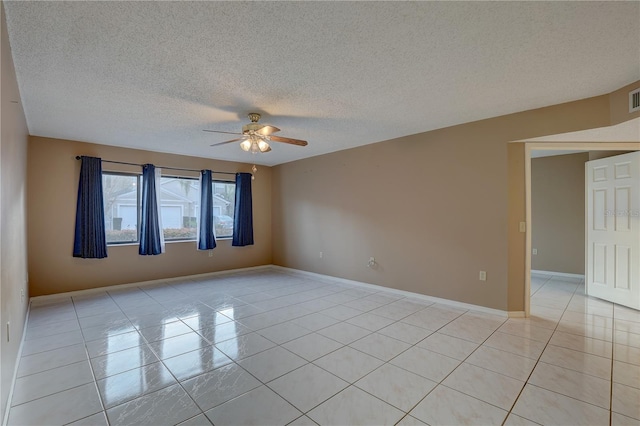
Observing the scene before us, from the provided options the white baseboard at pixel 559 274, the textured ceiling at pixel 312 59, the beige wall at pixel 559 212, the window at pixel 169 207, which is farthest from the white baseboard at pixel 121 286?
the beige wall at pixel 559 212

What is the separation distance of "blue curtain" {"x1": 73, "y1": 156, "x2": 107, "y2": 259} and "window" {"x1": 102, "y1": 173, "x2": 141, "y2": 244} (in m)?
0.27

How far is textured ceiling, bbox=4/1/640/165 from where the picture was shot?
1806 millimetres

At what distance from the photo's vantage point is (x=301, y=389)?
217 centimetres

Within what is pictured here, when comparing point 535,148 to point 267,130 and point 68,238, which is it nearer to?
point 267,130

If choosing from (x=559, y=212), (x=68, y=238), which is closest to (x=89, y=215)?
(x=68, y=238)

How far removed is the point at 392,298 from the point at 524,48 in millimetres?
3435

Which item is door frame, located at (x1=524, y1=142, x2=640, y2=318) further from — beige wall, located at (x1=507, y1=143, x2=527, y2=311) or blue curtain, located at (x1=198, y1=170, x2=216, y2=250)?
blue curtain, located at (x1=198, y1=170, x2=216, y2=250)

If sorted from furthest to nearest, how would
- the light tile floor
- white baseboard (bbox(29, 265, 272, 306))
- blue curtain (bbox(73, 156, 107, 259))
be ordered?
blue curtain (bbox(73, 156, 107, 259))
white baseboard (bbox(29, 265, 272, 306))
the light tile floor

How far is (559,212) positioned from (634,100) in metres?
3.86

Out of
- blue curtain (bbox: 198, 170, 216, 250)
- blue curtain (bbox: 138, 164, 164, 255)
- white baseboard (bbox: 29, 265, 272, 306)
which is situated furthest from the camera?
blue curtain (bbox: 198, 170, 216, 250)

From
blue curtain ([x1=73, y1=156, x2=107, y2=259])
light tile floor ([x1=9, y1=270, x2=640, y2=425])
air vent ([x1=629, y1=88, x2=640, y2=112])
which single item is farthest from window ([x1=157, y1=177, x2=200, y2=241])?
air vent ([x1=629, y1=88, x2=640, y2=112])

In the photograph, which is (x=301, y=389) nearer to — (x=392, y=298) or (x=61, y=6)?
(x=392, y=298)

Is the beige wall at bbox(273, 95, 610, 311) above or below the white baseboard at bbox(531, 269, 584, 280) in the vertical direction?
above

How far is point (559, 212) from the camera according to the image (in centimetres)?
586
